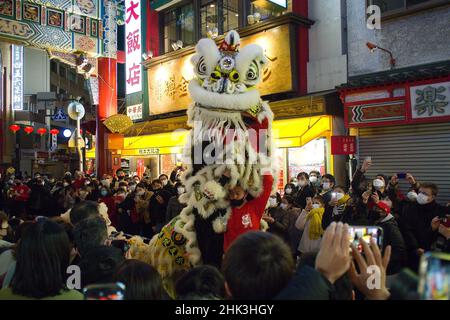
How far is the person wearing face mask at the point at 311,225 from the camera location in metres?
5.74

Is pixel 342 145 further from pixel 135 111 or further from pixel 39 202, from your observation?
pixel 135 111

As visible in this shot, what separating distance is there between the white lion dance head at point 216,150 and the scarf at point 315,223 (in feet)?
7.86

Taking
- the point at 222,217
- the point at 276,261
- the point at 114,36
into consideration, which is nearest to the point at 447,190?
the point at 222,217

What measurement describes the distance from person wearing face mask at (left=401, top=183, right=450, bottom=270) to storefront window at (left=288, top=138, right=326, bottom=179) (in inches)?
195

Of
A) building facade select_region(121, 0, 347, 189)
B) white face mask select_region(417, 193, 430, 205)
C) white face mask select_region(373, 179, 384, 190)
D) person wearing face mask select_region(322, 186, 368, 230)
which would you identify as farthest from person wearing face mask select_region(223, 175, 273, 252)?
building facade select_region(121, 0, 347, 189)

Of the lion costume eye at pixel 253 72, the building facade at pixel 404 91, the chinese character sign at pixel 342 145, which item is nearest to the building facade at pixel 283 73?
the chinese character sign at pixel 342 145

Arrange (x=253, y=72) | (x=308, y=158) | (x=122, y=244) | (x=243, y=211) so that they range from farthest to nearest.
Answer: (x=308, y=158) → (x=122, y=244) → (x=253, y=72) → (x=243, y=211)

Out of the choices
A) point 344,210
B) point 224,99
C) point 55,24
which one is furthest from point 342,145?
point 55,24

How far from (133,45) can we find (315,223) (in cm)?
1261

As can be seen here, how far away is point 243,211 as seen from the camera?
11.5 ft

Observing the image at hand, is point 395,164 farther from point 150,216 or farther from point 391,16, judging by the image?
point 150,216

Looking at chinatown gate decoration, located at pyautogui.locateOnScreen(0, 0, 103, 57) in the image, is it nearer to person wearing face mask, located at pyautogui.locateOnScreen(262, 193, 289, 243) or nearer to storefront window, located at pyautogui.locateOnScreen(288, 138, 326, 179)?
storefront window, located at pyautogui.locateOnScreen(288, 138, 326, 179)

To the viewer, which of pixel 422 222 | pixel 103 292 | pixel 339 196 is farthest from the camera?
pixel 339 196
